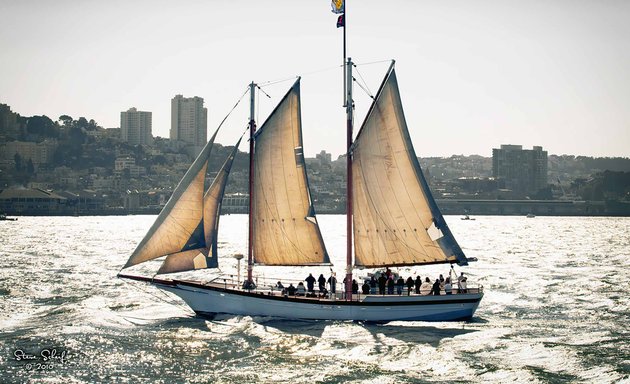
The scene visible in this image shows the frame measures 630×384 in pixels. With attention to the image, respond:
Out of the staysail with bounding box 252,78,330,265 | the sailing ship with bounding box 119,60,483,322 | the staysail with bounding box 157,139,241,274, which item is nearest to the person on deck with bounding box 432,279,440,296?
the sailing ship with bounding box 119,60,483,322

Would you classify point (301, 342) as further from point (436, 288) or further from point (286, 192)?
point (286, 192)

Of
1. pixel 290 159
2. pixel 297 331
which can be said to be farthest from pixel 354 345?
pixel 290 159

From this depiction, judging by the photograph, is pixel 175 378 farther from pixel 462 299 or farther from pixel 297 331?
pixel 462 299

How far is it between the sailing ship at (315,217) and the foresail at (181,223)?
0.05 meters

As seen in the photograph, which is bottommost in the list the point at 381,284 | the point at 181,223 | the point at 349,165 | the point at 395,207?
the point at 381,284

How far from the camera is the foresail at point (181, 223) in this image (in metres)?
35.9

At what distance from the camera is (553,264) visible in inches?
2977

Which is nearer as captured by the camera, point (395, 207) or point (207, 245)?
point (207, 245)

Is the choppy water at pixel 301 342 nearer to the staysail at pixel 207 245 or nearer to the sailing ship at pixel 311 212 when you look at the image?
the sailing ship at pixel 311 212

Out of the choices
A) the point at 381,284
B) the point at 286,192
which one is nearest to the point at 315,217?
the point at 286,192

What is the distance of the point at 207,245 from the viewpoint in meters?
37.0

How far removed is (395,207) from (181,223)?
921cm

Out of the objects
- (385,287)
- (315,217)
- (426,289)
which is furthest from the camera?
(426,289)

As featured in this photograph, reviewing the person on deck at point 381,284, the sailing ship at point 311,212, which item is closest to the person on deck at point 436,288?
the sailing ship at point 311,212
